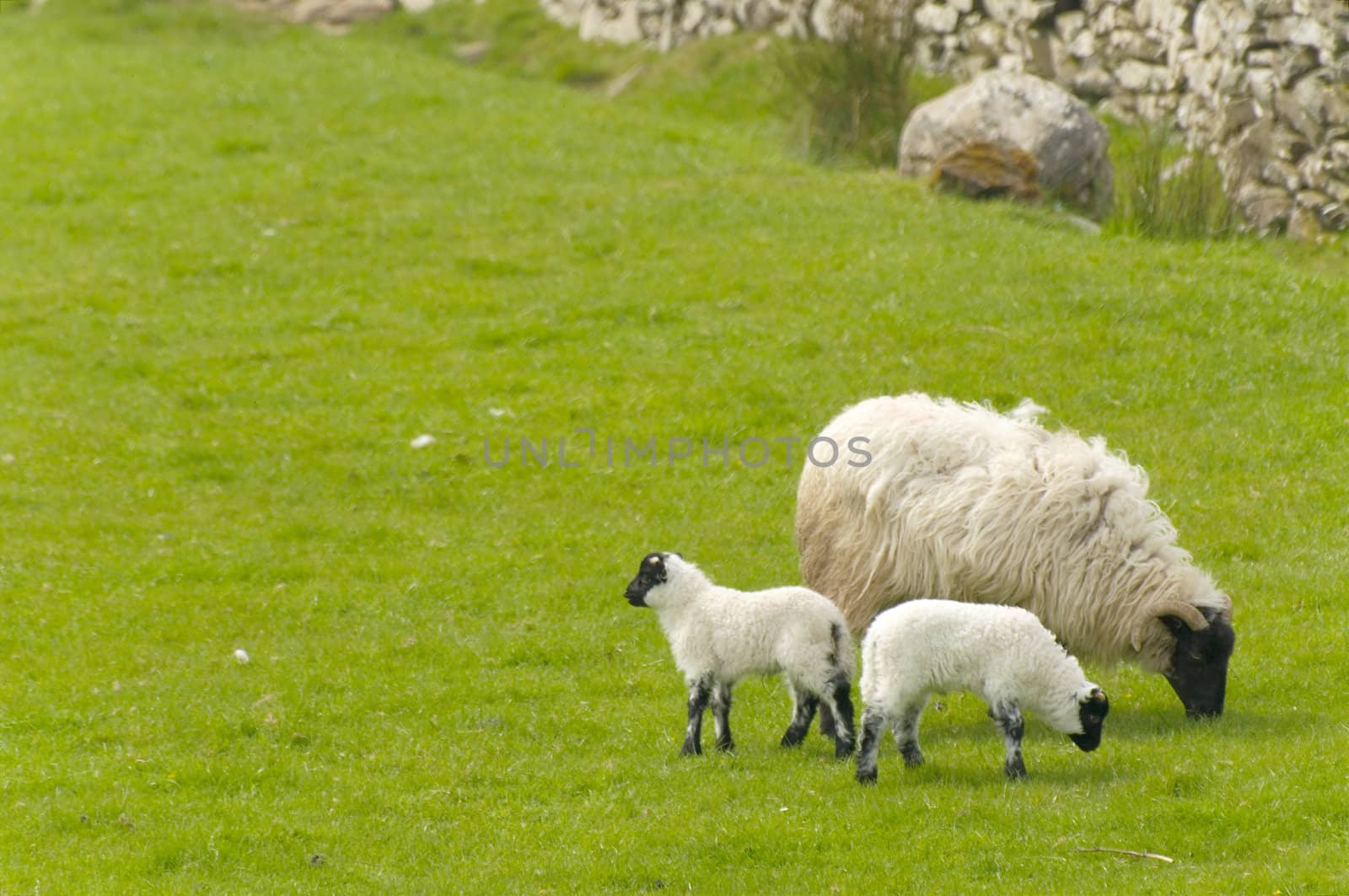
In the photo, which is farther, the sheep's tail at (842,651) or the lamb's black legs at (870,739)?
the sheep's tail at (842,651)

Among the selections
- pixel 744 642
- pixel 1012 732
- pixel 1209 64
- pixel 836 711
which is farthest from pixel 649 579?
pixel 1209 64

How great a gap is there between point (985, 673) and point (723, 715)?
5.56 feet

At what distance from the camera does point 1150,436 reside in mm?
15234

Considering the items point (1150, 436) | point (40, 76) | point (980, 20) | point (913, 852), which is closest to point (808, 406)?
point (1150, 436)

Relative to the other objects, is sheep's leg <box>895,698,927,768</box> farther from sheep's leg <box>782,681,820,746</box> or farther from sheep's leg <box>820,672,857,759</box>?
sheep's leg <box>782,681,820,746</box>

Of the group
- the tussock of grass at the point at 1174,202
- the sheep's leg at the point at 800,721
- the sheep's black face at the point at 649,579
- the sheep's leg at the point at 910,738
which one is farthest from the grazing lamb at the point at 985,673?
the tussock of grass at the point at 1174,202

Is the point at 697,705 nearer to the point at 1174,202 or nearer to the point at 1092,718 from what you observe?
the point at 1092,718

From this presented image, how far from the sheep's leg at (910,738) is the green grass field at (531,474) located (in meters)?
0.10

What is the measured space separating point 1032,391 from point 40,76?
72.0 feet

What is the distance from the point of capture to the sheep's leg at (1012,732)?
841 cm

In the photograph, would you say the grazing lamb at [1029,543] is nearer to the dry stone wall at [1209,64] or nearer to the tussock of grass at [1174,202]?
the tussock of grass at [1174,202]

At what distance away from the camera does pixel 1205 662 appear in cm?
957

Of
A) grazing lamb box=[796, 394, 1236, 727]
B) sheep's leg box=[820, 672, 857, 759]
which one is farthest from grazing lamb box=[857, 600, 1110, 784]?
grazing lamb box=[796, 394, 1236, 727]

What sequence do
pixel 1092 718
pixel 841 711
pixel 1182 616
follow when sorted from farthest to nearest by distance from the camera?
pixel 1182 616
pixel 841 711
pixel 1092 718
